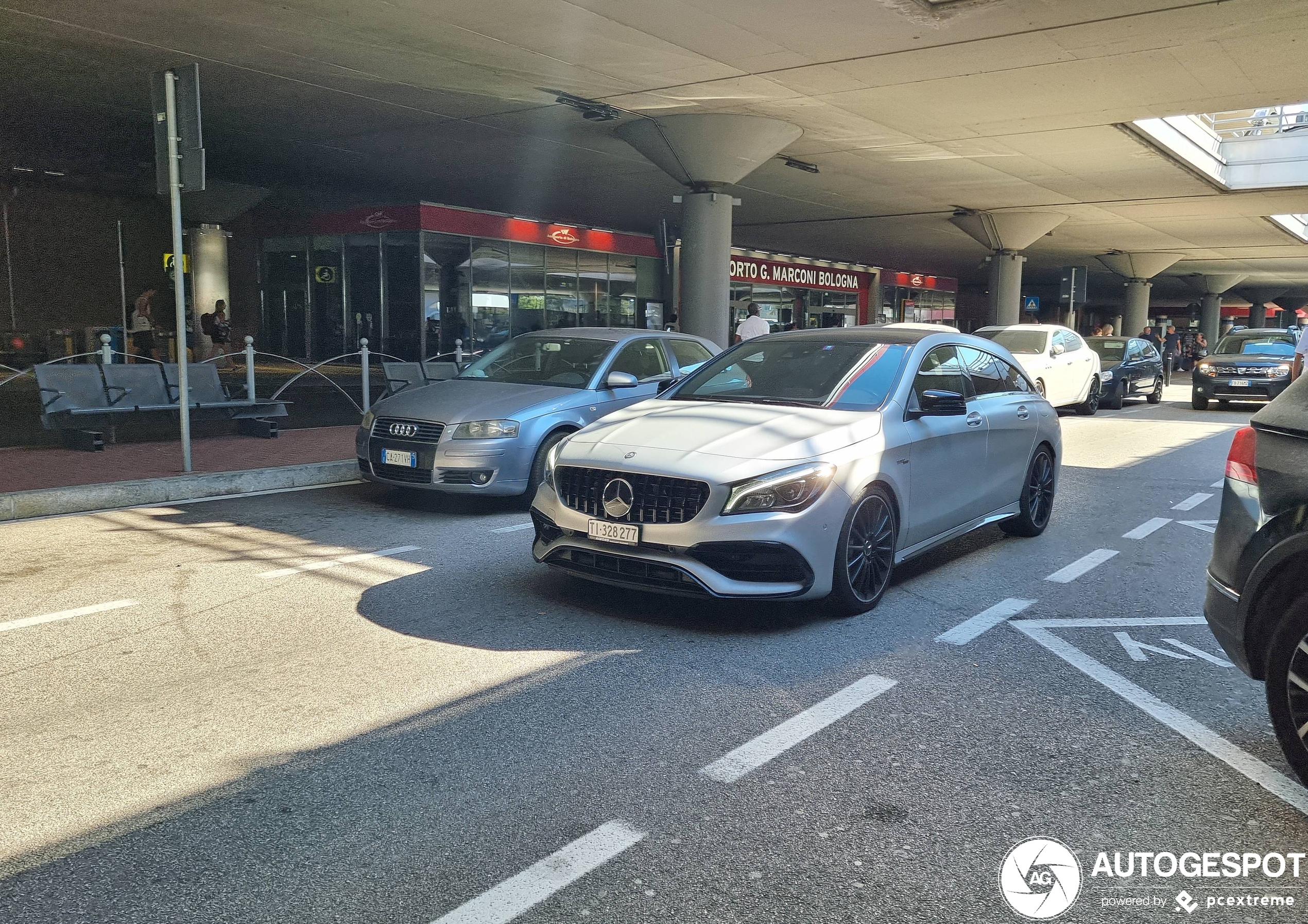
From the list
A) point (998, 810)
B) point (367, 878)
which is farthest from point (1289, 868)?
point (367, 878)

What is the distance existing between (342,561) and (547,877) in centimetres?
453

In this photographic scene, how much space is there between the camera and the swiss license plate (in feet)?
29.4

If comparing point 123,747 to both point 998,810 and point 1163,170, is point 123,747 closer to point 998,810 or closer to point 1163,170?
point 998,810

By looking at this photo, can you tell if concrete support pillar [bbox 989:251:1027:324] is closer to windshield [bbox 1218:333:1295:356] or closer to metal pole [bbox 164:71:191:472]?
windshield [bbox 1218:333:1295:356]

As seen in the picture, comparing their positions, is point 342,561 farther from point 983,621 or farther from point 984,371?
point 984,371

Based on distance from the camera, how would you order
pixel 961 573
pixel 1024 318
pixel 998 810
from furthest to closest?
pixel 1024 318
pixel 961 573
pixel 998 810

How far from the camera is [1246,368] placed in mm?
21609

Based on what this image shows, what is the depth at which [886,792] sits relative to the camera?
144 inches

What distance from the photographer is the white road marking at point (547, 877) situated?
284 centimetres

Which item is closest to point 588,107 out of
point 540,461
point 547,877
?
point 540,461

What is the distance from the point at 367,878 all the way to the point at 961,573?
4.98 m

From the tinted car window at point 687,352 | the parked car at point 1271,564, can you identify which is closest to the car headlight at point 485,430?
the tinted car window at point 687,352

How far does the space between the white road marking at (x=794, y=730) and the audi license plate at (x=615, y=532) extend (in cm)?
141

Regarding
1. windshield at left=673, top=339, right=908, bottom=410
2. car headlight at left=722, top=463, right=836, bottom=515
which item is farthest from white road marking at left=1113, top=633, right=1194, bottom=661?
windshield at left=673, top=339, right=908, bottom=410
